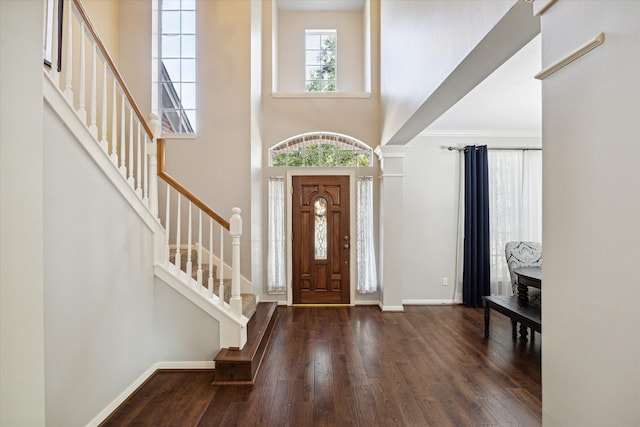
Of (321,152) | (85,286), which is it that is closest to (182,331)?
(85,286)

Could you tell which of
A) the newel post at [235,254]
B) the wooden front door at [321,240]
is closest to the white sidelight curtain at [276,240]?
the wooden front door at [321,240]

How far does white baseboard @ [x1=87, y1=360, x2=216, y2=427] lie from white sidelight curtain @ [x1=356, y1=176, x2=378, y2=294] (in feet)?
8.91

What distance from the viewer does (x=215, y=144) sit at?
445cm

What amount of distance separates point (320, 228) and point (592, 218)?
4297 mm

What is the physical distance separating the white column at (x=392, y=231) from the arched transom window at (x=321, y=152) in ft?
1.53

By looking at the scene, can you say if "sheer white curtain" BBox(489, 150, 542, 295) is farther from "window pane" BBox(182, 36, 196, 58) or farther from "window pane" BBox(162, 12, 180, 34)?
"window pane" BBox(162, 12, 180, 34)

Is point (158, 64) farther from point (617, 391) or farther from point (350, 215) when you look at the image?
point (617, 391)

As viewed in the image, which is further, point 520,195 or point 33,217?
point 520,195

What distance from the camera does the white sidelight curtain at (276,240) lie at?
504cm

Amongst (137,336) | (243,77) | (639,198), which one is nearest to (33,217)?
(639,198)

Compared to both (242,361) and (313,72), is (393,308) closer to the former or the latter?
(242,361)

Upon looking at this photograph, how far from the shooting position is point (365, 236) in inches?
203

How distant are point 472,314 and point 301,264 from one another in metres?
2.51

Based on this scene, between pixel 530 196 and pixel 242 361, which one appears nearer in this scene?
pixel 242 361
